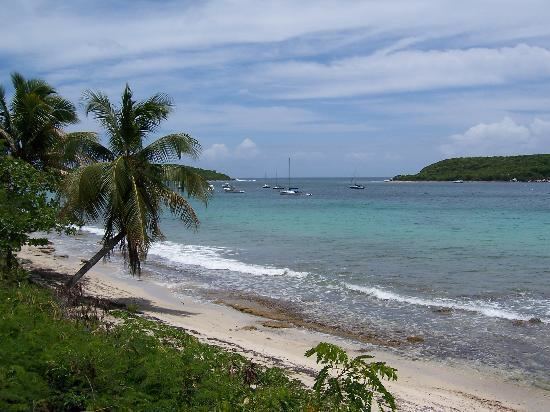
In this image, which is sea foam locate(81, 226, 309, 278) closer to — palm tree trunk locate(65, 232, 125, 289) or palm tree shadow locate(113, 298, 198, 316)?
palm tree shadow locate(113, 298, 198, 316)

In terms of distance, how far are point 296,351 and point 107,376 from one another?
6.46m

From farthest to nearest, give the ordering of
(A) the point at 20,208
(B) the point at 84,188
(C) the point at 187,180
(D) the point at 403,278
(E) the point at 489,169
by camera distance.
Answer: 1. (E) the point at 489,169
2. (D) the point at 403,278
3. (C) the point at 187,180
4. (B) the point at 84,188
5. (A) the point at 20,208

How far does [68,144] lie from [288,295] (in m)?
8.04

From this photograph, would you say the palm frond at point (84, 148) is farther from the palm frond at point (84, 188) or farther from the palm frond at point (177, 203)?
the palm frond at point (177, 203)

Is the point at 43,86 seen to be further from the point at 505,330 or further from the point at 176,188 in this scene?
the point at 505,330

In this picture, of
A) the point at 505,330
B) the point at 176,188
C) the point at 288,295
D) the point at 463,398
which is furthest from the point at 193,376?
the point at 288,295

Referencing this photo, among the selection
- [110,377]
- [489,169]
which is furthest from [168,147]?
[489,169]

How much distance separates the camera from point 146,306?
51.1ft

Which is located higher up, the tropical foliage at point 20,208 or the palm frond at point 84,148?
the palm frond at point 84,148

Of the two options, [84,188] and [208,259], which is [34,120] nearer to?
[84,188]

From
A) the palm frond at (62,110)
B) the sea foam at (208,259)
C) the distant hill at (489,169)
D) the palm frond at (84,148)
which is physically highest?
the distant hill at (489,169)

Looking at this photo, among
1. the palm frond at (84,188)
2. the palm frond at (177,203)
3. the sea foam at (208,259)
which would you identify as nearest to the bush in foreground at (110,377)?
the palm frond at (84,188)

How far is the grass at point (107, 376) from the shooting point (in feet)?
18.0

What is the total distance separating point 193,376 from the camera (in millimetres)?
6641
